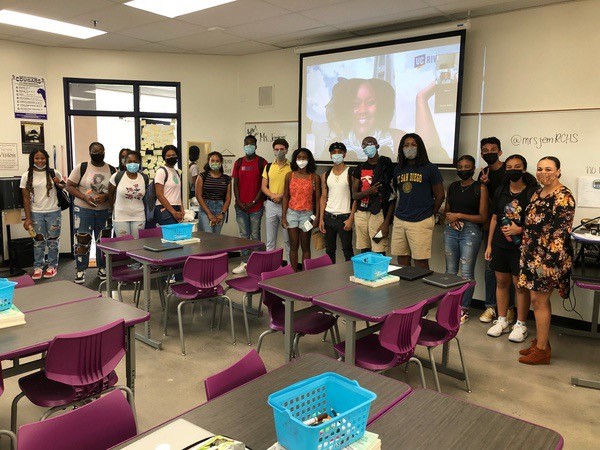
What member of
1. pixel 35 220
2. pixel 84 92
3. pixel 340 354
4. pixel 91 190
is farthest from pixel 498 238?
pixel 84 92

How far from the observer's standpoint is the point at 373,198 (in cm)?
529

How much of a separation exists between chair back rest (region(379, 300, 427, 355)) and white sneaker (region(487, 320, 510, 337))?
195 cm

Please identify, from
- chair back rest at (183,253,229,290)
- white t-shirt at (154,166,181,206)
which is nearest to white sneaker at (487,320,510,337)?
chair back rest at (183,253,229,290)

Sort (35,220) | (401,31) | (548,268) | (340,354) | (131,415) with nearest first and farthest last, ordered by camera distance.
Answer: (131,415) < (340,354) < (548,268) < (401,31) < (35,220)

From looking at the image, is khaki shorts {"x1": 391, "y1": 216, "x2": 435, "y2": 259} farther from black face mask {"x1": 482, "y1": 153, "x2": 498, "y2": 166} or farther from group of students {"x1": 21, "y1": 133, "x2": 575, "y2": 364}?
black face mask {"x1": 482, "y1": 153, "x2": 498, "y2": 166}

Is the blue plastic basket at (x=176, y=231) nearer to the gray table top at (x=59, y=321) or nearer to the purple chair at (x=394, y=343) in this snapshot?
the gray table top at (x=59, y=321)

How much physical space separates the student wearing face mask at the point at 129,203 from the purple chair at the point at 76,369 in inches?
121

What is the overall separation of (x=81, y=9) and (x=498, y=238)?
4787 millimetres

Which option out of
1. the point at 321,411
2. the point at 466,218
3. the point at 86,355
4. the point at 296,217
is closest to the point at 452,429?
the point at 321,411

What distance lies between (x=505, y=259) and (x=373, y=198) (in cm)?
154

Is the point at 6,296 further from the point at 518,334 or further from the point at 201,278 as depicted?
the point at 518,334

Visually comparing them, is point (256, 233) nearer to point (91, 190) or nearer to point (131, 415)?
point (91, 190)

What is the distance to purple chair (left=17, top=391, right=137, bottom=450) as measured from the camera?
1421 mm

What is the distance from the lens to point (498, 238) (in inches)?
170
